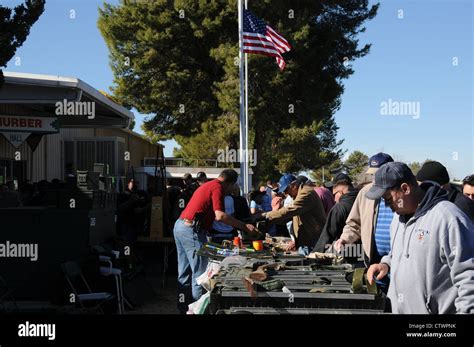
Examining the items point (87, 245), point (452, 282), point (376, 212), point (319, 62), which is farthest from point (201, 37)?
point (452, 282)

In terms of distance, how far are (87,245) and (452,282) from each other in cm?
642

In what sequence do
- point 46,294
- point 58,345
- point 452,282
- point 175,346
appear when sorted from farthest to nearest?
point 46,294 < point 58,345 < point 175,346 < point 452,282

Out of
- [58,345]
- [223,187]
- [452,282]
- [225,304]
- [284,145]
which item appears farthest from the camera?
[284,145]

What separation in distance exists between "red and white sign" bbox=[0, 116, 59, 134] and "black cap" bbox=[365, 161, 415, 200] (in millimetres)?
12570

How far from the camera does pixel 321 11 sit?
30.4m

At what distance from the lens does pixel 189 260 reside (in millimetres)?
8156

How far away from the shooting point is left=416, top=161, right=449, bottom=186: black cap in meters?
5.52

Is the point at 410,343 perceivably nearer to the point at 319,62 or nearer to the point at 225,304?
the point at 225,304

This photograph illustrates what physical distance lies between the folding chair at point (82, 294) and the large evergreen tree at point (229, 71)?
19.7 meters

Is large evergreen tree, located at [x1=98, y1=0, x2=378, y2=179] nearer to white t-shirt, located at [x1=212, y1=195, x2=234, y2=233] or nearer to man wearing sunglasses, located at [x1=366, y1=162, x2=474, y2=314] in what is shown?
white t-shirt, located at [x1=212, y1=195, x2=234, y2=233]

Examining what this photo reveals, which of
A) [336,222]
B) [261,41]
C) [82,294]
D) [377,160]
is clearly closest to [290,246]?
[336,222]

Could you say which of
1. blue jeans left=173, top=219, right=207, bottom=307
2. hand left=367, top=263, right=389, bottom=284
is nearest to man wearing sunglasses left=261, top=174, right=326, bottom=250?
blue jeans left=173, top=219, right=207, bottom=307

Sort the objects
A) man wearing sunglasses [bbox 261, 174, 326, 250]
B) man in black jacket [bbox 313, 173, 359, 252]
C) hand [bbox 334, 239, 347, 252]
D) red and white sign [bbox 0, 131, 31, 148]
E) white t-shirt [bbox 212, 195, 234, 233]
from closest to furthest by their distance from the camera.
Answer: hand [bbox 334, 239, 347, 252] → man in black jacket [bbox 313, 173, 359, 252] → man wearing sunglasses [bbox 261, 174, 326, 250] → white t-shirt [bbox 212, 195, 234, 233] → red and white sign [bbox 0, 131, 31, 148]

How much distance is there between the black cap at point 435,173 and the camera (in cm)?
552
